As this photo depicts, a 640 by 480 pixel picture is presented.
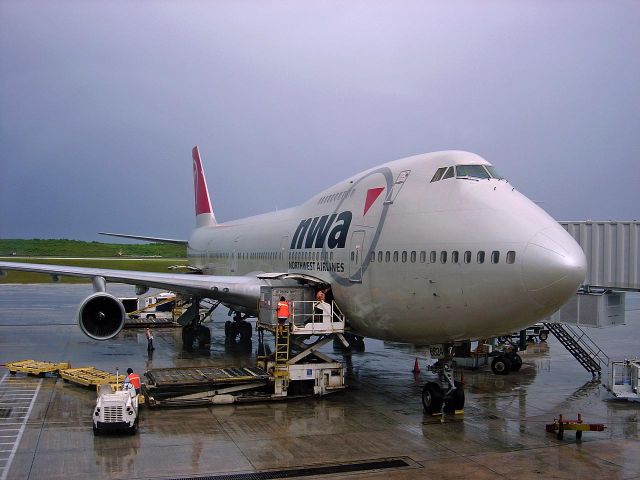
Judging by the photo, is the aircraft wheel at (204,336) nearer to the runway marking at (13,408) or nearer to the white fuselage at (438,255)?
the runway marking at (13,408)

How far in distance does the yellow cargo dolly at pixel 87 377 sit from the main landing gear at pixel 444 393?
809 centimetres

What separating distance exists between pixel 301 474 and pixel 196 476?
5.37 ft

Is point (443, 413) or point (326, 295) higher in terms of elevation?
point (326, 295)

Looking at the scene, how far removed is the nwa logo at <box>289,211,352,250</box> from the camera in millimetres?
16312

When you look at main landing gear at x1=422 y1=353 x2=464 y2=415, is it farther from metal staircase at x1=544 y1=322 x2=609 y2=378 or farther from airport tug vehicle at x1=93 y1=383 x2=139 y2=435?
metal staircase at x1=544 y1=322 x2=609 y2=378

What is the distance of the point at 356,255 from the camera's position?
50.1 feet

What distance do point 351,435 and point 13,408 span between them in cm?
782

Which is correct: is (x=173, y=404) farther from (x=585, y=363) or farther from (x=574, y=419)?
(x=585, y=363)

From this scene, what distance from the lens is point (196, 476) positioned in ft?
33.3

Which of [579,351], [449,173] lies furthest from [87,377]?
[579,351]

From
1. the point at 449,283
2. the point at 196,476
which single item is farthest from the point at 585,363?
the point at 196,476

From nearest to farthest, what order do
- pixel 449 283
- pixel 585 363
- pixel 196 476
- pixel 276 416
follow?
pixel 196 476
pixel 449 283
pixel 276 416
pixel 585 363

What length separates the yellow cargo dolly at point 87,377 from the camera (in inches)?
663

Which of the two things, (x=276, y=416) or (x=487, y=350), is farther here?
(x=487, y=350)
